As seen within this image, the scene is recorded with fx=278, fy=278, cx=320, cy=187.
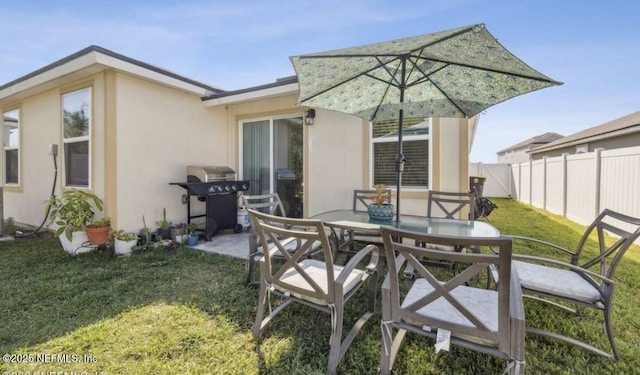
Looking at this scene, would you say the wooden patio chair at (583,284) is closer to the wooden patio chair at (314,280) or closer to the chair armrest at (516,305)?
the chair armrest at (516,305)

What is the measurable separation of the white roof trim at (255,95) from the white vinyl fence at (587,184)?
6.50 metres

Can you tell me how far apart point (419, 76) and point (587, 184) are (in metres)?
6.62

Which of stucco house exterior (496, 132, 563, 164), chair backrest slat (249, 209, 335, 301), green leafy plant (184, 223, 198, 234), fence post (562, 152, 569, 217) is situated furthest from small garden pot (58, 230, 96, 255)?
stucco house exterior (496, 132, 563, 164)

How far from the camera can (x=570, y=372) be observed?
1922 millimetres

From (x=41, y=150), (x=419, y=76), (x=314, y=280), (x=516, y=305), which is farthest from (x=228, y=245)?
(x=41, y=150)

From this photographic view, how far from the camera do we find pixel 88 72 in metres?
4.66

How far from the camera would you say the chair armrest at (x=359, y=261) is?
6.36 feet

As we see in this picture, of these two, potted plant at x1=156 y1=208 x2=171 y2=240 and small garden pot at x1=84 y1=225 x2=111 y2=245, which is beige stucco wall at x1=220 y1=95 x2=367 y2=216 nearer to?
potted plant at x1=156 y1=208 x2=171 y2=240

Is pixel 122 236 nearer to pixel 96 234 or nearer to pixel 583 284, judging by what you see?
pixel 96 234

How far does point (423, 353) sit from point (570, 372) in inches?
37.9

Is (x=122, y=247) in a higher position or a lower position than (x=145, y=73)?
lower

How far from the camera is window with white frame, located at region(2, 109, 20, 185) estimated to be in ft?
22.4

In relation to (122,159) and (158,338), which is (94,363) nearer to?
(158,338)

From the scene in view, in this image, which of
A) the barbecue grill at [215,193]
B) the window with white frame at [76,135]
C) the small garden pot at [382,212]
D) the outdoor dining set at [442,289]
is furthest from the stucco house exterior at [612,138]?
the window with white frame at [76,135]
